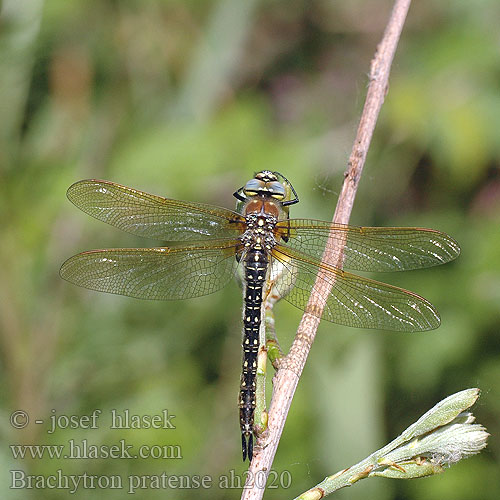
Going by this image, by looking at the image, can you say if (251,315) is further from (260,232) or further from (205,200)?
(205,200)

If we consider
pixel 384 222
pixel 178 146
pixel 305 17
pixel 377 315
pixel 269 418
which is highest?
pixel 305 17

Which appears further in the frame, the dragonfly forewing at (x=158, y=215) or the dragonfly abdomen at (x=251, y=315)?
the dragonfly forewing at (x=158, y=215)

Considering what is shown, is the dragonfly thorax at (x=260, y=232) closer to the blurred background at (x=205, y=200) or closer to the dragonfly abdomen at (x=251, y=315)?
the dragonfly abdomen at (x=251, y=315)

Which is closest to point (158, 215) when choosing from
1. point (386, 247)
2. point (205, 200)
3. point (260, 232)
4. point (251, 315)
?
point (260, 232)

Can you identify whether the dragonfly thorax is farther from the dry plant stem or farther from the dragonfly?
the dry plant stem

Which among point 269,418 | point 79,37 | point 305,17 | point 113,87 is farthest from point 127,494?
point 305,17

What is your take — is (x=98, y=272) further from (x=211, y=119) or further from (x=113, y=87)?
(x=113, y=87)

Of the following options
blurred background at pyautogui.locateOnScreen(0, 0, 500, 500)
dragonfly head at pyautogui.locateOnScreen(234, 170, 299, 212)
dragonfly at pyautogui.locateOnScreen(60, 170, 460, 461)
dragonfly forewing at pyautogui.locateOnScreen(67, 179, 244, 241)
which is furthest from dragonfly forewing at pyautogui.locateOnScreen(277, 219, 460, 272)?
blurred background at pyautogui.locateOnScreen(0, 0, 500, 500)

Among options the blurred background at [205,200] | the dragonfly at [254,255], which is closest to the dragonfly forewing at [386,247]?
the dragonfly at [254,255]
